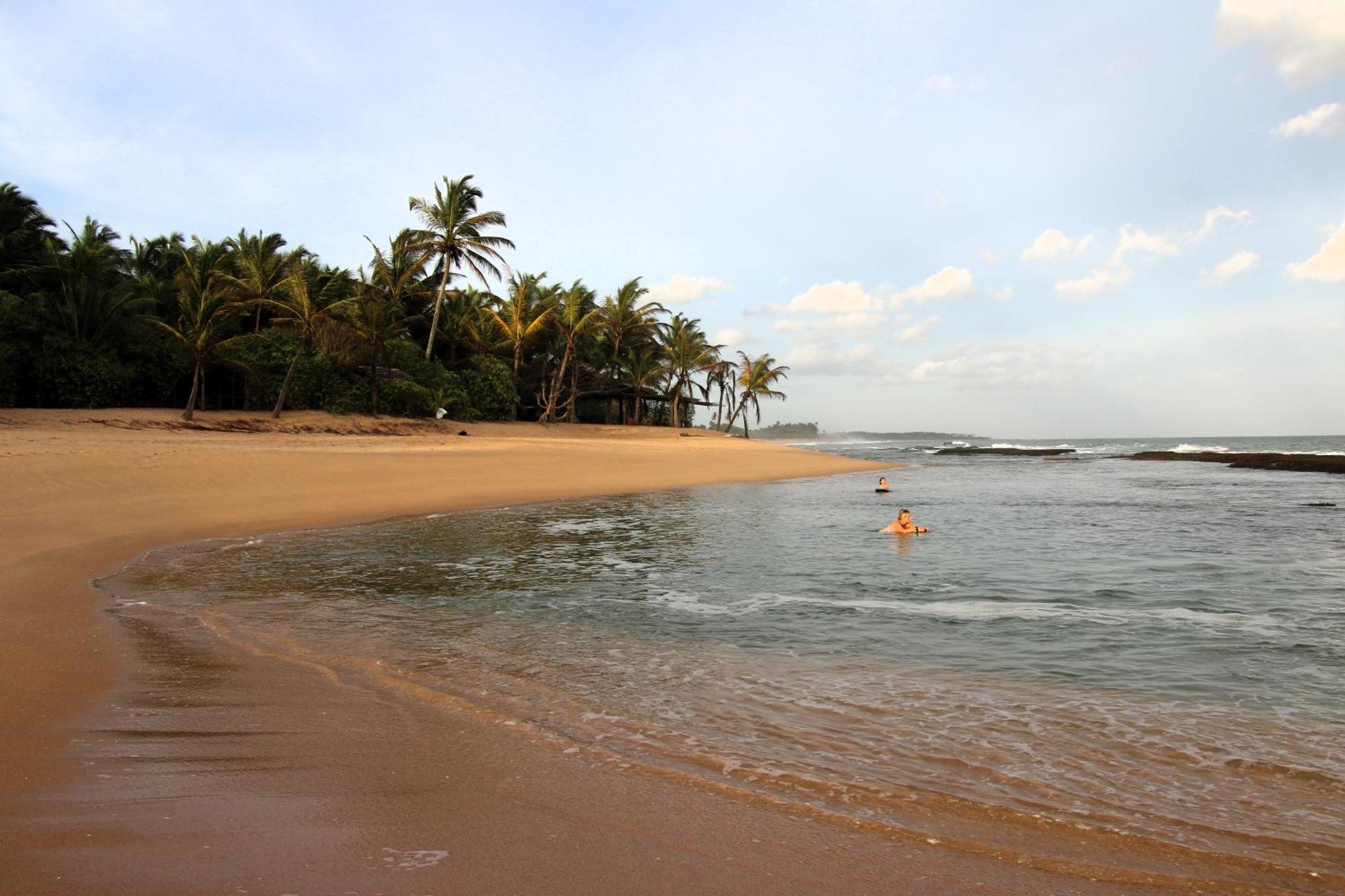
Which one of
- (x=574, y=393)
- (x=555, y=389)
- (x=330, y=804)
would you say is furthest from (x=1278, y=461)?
(x=330, y=804)

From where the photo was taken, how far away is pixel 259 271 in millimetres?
29047

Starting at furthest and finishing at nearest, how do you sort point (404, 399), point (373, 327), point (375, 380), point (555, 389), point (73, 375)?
point (555, 389), point (404, 399), point (375, 380), point (373, 327), point (73, 375)

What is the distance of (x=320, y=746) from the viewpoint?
373cm

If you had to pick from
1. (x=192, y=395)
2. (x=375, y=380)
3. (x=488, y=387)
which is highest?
(x=488, y=387)

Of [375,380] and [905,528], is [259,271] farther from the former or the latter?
[905,528]

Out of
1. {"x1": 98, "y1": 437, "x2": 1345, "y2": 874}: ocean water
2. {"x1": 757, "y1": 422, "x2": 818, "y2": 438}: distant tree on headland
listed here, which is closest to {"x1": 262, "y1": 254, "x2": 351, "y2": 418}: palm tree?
{"x1": 98, "y1": 437, "x2": 1345, "y2": 874}: ocean water

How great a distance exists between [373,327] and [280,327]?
4645 mm

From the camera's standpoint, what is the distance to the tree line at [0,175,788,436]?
25.7m

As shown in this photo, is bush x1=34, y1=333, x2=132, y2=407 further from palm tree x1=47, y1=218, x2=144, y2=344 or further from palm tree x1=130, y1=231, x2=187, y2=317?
palm tree x1=130, y1=231, x2=187, y2=317

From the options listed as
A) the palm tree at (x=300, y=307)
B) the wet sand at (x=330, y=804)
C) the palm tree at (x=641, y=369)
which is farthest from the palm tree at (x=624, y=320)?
the wet sand at (x=330, y=804)

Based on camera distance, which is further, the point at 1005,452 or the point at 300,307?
the point at 1005,452

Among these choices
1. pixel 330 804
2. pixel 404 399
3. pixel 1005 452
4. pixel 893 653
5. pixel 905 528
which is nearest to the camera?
pixel 330 804

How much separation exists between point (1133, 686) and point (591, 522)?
10480 mm

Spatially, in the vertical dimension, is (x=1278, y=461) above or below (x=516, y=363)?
below
